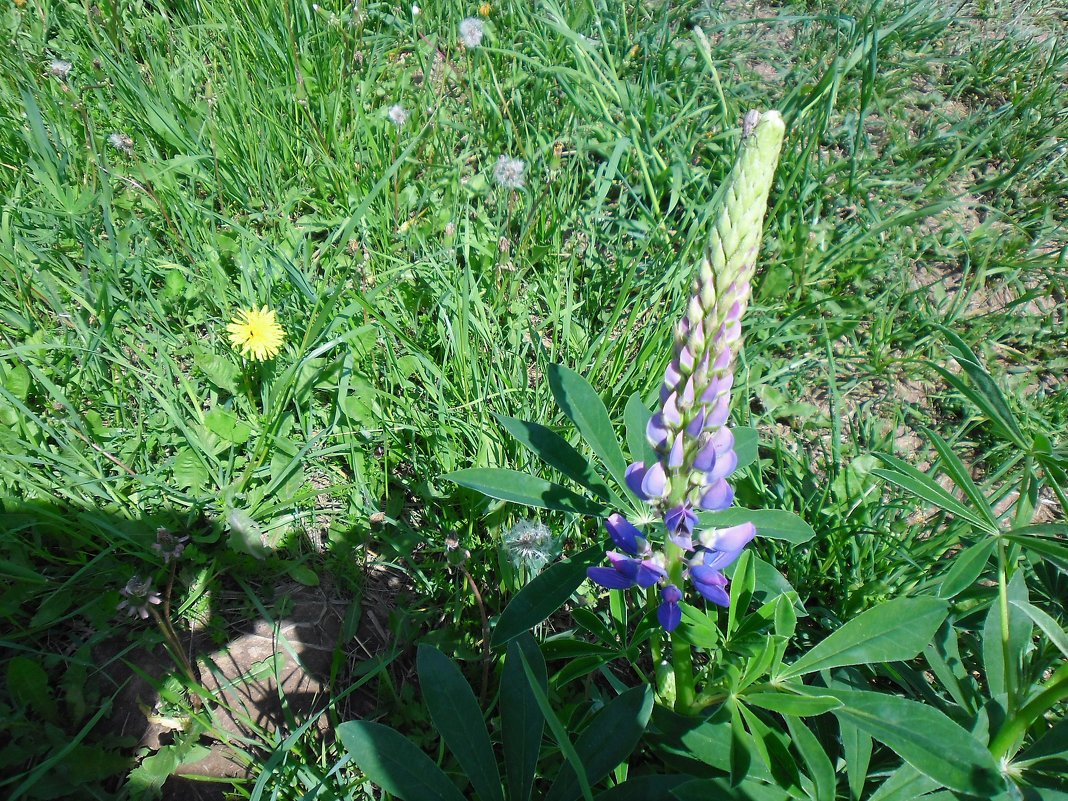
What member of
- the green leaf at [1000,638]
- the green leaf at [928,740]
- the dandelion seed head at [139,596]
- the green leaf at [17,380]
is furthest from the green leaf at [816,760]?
the green leaf at [17,380]

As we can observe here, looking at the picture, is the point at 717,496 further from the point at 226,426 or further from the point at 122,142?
the point at 122,142

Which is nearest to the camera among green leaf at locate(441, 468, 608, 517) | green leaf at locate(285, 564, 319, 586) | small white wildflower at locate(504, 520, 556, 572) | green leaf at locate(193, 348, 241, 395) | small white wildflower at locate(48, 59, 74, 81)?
green leaf at locate(441, 468, 608, 517)

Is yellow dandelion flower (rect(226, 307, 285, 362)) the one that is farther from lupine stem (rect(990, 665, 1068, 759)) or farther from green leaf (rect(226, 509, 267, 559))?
lupine stem (rect(990, 665, 1068, 759))

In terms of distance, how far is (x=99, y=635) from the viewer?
1.77 m

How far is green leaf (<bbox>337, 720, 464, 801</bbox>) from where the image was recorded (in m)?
1.19

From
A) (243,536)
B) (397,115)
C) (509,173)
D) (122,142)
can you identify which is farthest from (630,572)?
(122,142)

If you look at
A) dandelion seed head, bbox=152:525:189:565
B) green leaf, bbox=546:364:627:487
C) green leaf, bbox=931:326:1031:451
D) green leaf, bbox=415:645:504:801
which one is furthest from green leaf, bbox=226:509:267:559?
green leaf, bbox=931:326:1031:451

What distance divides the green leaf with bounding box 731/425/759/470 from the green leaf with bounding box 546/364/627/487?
284 mm

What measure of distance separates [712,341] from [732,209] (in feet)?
0.53

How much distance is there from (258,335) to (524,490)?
44.8 inches

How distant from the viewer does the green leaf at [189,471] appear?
2.01 meters

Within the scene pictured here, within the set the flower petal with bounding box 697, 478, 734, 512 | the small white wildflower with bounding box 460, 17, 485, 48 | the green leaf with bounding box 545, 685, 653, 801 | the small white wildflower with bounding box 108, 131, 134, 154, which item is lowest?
the green leaf with bounding box 545, 685, 653, 801

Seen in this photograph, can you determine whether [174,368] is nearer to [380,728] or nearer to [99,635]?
[99,635]

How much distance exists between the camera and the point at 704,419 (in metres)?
0.92
